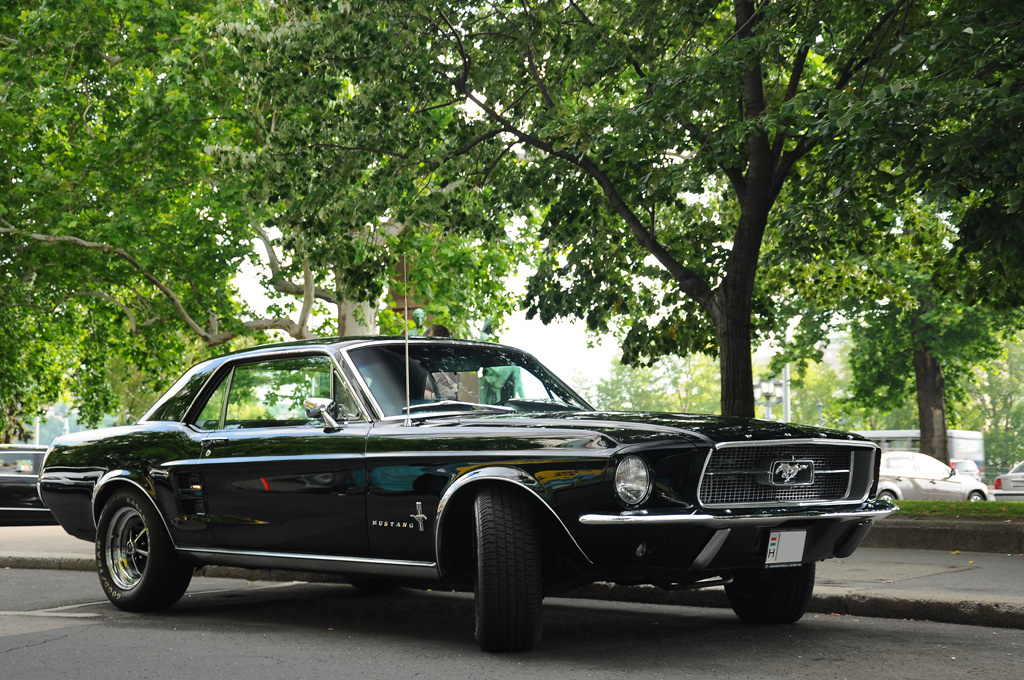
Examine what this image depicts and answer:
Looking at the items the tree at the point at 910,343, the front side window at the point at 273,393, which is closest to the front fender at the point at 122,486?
the front side window at the point at 273,393

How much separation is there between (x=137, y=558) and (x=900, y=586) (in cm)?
522

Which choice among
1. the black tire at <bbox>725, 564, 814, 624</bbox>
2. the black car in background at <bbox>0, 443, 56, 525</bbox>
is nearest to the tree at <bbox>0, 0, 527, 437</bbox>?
the black car in background at <bbox>0, 443, 56, 525</bbox>

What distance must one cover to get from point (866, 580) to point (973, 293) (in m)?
7.56

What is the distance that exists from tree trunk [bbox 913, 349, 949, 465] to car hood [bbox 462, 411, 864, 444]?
91.6ft

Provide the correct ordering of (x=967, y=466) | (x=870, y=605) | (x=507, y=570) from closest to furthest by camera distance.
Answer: (x=507, y=570) → (x=870, y=605) → (x=967, y=466)

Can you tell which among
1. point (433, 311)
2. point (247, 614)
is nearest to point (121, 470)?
point (247, 614)

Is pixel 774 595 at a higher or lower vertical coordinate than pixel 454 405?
lower

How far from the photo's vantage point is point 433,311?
26.7 meters

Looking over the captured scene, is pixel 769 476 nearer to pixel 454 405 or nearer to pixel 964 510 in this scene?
A: pixel 454 405

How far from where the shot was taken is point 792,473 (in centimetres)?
556

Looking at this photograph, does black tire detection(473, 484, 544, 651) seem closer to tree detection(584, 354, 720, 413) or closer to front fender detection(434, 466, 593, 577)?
front fender detection(434, 466, 593, 577)

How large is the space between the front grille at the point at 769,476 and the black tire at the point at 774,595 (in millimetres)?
805

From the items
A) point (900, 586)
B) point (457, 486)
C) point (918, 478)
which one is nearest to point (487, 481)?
point (457, 486)

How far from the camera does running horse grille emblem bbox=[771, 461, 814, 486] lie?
5512 millimetres
